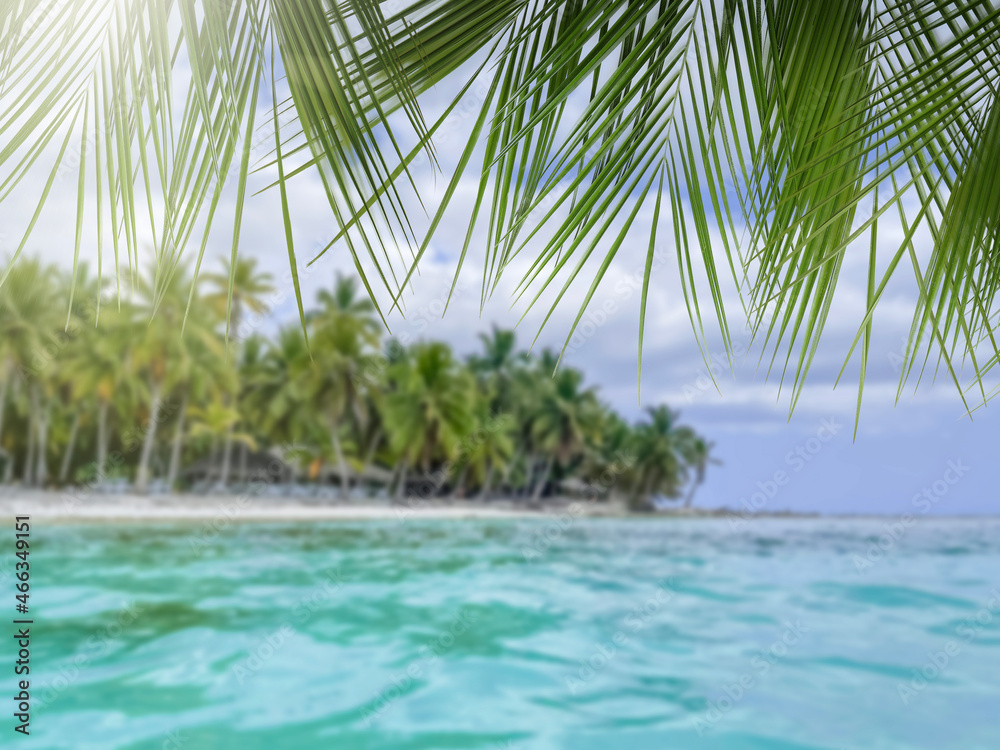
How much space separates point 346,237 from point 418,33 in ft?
1.04

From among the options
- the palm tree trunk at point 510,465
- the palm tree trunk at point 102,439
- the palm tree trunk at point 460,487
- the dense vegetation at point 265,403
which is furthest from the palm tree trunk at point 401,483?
the palm tree trunk at point 102,439

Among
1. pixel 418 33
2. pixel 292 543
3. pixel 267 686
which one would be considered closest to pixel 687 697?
pixel 267 686

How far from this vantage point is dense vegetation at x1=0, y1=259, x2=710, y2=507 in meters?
22.4

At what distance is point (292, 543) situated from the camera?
44.8 ft

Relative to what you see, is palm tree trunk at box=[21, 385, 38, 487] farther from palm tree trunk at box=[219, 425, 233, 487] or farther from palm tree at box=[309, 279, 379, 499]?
palm tree at box=[309, 279, 379, 499]

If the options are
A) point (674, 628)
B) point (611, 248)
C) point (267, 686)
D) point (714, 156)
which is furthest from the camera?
point (674, 628)

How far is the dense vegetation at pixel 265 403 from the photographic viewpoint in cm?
2238

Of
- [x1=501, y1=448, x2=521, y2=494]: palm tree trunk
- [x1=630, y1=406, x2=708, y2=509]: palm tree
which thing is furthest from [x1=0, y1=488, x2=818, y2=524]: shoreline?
[x1=630, y1=406, x2=708, y2=509]: palm tree

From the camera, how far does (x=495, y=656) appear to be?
230 inches

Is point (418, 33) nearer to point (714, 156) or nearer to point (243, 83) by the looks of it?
point (243, 83)

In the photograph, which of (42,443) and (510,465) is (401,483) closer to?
(510,465)

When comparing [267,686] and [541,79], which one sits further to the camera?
[267,686]

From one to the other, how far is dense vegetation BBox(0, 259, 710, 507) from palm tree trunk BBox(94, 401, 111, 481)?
115 millimetres

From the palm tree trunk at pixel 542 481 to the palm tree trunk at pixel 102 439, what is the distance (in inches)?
672
